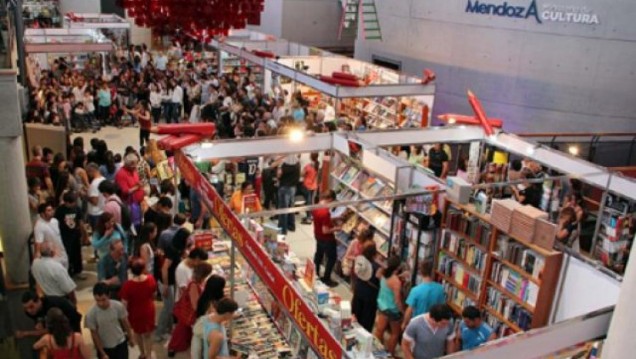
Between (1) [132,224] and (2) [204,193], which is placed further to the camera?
(1) [132,224]

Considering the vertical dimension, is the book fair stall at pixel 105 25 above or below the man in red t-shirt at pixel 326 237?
above

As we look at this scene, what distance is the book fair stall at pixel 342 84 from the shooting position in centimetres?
1273

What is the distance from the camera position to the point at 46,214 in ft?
22.0

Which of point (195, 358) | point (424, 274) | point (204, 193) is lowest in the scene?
point (195, 358)

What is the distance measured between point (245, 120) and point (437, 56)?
6815 millimetres

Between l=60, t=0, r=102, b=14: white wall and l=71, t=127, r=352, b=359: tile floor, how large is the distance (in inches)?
583

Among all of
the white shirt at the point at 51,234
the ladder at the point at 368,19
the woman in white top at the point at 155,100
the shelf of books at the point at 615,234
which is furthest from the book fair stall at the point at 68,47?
the shelf of books at the point at 615,234

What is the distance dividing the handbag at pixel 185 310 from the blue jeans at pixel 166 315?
2.03ft

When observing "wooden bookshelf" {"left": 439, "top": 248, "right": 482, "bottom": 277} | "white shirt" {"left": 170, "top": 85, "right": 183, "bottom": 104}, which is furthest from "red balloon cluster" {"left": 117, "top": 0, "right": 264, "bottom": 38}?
"white shirt" {"left": 170, "top": 85, "right": 183, "bottom": 104}

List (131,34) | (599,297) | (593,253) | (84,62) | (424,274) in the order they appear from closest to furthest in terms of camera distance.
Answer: (599,297) < (424,274) < (593,253) < (84,62) < (131,34)

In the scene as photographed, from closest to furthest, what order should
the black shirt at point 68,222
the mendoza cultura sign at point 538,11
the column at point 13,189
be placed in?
the column at point 13,189 < the black shirt at point 68,222 < the mendoza cultura sign at point 538,11

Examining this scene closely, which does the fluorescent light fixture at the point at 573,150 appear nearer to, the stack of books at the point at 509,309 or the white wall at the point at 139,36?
the stack of books at the point at 509,309

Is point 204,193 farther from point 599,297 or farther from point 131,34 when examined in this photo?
point 131,34

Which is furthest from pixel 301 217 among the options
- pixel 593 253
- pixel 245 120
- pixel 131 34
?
pixel 131 34
